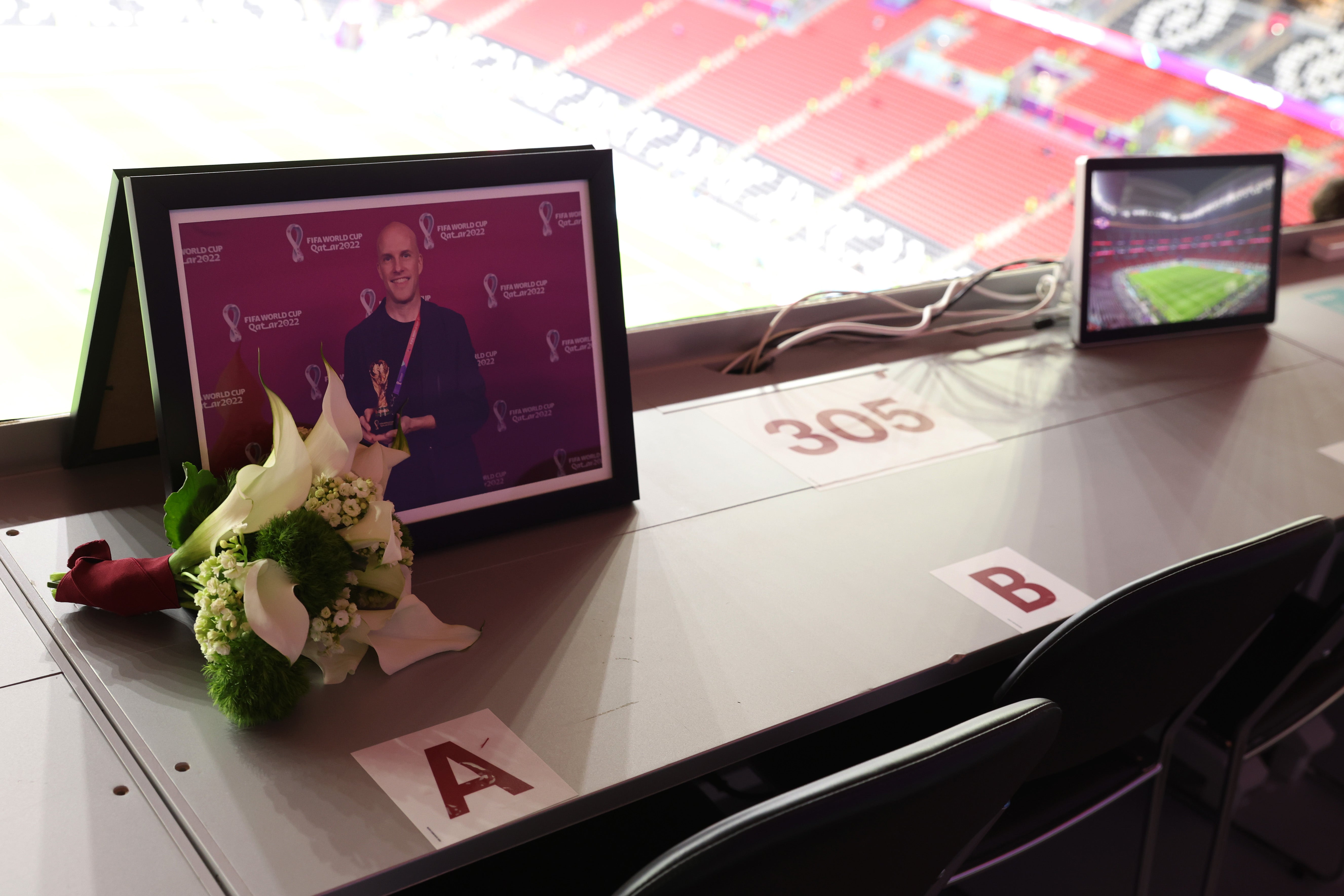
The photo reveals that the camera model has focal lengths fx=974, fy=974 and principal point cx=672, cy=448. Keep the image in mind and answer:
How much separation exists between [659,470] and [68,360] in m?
0.77

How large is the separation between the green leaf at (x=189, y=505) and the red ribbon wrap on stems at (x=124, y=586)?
3cm

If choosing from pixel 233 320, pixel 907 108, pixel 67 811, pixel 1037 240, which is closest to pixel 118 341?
pixel 233 320

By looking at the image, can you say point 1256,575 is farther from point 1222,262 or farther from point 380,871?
point 1222,262

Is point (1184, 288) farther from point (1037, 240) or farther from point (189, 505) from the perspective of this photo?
point (1037, 240)

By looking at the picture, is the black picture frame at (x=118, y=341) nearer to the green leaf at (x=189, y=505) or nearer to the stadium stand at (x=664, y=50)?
the green leaf at (x=189, y=505)

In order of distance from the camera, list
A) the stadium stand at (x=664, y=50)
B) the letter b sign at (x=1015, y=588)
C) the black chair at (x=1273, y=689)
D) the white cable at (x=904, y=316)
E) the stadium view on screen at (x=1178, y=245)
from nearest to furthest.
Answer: the letter b sign at (x=1015, y=588)
the black chair at (x=1273, y=689)
the white cable at (x=904, y=316)
the stadium view on screen at (x=1178, y=245)
the stadium stand at (x=664, y=50)

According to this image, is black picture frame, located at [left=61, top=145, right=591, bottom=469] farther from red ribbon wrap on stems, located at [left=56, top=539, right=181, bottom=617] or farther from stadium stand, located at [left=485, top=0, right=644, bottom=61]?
stadium stand, located at [left=485, top=0, right=644, bottom=61]

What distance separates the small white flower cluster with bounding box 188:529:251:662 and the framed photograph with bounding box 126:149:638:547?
0.19 meters

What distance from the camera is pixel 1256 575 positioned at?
3.09 feet

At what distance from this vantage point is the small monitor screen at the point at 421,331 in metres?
0.92

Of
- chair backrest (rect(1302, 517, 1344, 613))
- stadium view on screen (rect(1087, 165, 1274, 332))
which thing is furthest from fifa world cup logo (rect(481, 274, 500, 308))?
chair backrest (rect(1302, 517, 1344, 613))

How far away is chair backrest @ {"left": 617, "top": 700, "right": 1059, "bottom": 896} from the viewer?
0.56 metres

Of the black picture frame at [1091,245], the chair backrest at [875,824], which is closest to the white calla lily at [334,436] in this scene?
the chair backrest at [875,824]

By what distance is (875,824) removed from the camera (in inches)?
24.5
